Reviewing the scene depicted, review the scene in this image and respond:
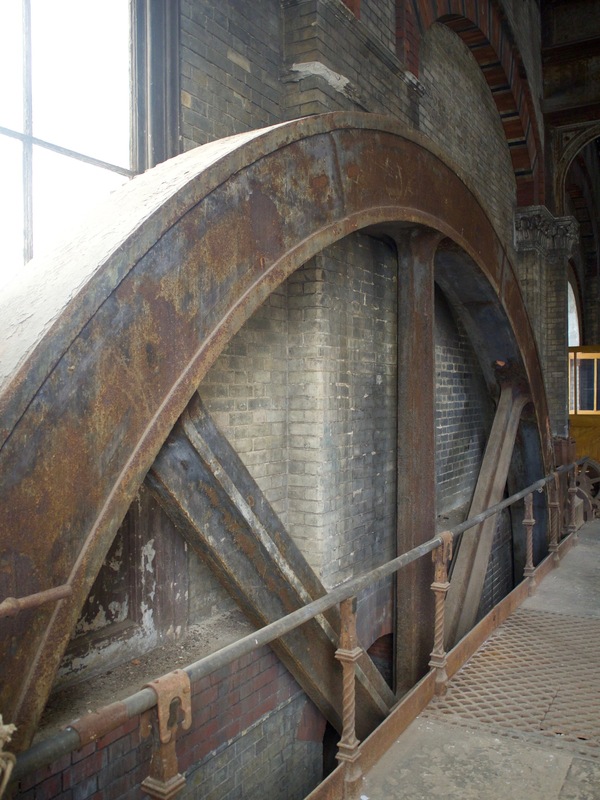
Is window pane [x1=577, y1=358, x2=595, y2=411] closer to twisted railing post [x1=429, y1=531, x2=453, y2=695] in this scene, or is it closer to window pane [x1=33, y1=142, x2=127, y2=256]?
twisted railing post [x1=429, y1=531, x2=453, y2=695]

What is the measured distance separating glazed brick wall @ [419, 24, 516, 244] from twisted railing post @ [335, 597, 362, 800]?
4.48m

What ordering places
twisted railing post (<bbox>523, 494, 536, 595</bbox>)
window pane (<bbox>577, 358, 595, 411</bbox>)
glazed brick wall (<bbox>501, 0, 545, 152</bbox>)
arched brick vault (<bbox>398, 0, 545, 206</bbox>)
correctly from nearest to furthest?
twisted railing post (<bbox>523, 494, 536, 595</bbox>) → arched brick vault (<bbox>398, 0, 545, 206</bbox>) → glazed brick wall (<bbox>501, 0, 545, 152</bbox>) → window pane (<bbox>577, 358, 595, 411</bbox>)

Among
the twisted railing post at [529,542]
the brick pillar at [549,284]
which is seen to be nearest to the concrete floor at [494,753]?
the twisted railing post at [529,542]

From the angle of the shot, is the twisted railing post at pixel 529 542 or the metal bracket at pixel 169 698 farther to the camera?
the twisted railing post at pixel 529 542

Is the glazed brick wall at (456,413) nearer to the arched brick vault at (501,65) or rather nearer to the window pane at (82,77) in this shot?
the arched brick vault at (501,65)

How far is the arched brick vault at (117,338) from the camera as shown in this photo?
1529 mm

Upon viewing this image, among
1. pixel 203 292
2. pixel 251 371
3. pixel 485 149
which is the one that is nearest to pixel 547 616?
pixel 251 371

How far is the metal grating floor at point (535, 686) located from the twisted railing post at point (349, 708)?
2.48ft

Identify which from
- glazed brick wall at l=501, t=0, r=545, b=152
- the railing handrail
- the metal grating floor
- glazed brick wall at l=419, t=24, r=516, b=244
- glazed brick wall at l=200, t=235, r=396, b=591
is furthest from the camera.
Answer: glazed brick wall at l=501, t=0, r=545, b=152

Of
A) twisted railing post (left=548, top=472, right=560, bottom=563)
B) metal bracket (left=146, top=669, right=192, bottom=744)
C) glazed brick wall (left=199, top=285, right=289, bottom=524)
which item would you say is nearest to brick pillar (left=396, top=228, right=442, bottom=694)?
glazed brick wall (left=199, top=285, right=289, bottom=524)

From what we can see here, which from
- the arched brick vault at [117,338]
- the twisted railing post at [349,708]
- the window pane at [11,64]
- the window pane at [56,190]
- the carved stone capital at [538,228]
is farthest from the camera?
the carved stone capital at [538,228]

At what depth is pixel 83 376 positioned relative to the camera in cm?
163

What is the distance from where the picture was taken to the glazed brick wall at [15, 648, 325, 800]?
2.77 m

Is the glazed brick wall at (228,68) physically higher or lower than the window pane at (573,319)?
lower
